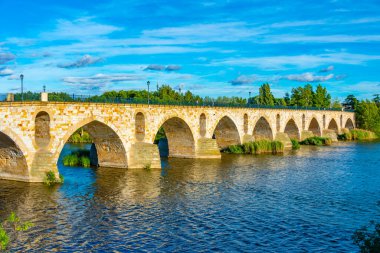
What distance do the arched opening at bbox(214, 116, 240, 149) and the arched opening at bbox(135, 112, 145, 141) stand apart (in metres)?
21.7

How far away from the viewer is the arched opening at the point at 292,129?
8694cm

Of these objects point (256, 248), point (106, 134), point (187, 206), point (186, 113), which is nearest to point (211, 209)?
point (187, 206)

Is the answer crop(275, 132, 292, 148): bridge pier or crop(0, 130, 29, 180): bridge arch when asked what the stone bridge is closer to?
crop(0, 130, 29, 180): bridge arch

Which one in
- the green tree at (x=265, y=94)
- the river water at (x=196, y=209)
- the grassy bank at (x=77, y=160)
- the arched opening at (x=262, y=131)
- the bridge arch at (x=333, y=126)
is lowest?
the river water at (x=196, y=209)

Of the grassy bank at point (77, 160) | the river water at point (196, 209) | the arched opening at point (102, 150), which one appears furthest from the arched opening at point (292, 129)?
the grassy bank at point (77, 160)

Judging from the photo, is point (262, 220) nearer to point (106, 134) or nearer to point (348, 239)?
point (348, 239)

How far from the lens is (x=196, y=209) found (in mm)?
28734

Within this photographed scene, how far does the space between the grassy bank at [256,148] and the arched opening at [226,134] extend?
5.53 ft

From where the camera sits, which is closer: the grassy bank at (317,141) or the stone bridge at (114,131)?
the stone bridge at (114,131)

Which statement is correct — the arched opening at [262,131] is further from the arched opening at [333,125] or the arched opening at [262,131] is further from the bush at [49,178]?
the bush at [49,178]

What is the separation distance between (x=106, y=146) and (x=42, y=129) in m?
10.3

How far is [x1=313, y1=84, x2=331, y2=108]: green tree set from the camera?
436ft

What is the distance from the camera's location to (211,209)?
28.8 m

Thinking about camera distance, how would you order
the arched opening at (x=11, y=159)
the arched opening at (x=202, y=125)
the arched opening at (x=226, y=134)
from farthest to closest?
the arched opening at (x=226, y=134) → the arched opening at (x=202, y=125) → the arched opening at (x=11, y=159)
